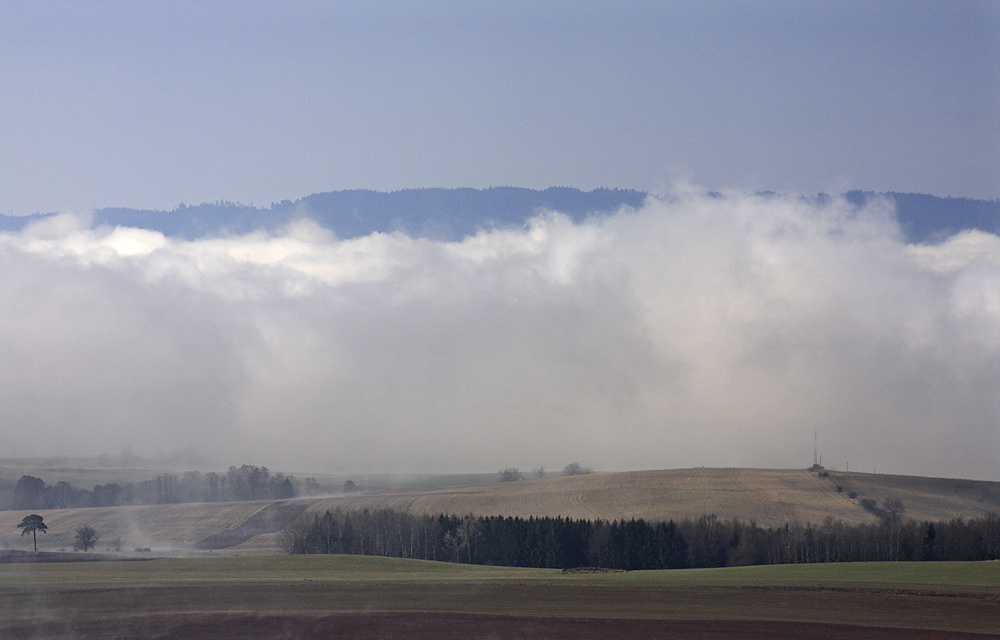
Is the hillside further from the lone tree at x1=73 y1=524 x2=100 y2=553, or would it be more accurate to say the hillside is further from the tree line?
the tree line

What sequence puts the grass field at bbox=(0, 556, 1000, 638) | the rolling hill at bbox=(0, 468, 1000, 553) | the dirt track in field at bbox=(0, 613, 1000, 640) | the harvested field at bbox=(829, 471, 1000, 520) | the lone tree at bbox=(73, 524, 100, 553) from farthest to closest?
1. the harvested field at bbox=(829, 471, 1000, 520)
2. the rolling hill at bbox=(0, 468, 1000, 553)
3. the lone tree at bbox=(73, 524, 100, 553)
4. the grass field at bbox=(0, 556, 1000, 638)
5. the dirt track in field at bbox=(0, 613, 1000, 640)

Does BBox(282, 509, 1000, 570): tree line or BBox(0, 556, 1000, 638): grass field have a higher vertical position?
BBox(0, 556, 1000, 638): grass field

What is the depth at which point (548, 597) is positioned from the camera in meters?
80.1

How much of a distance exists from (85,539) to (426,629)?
12476 cm

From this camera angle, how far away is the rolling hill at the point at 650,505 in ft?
555

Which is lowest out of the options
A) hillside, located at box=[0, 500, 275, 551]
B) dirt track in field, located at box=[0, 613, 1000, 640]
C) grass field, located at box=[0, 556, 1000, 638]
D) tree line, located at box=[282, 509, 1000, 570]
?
hillside, located at box=[0, 500, 275, 551]

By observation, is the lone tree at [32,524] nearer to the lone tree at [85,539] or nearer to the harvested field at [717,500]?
the lone tree at [85,539]

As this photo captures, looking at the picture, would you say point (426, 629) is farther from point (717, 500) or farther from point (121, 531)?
point (121, 531)

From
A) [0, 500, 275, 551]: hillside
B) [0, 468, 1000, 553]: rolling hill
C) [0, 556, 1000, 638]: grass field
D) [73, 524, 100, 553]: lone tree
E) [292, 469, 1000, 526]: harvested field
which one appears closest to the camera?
[0, 556, 1000, 638]: grass field

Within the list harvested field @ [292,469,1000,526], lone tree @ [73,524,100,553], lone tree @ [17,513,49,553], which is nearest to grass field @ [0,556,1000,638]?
lone tree @ [17,513,49,553]

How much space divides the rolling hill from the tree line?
2002 centimetres

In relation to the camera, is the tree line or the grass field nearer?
the grass field

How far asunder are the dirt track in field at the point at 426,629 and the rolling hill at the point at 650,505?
94.2 m

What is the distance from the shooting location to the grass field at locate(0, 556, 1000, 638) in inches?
2685
